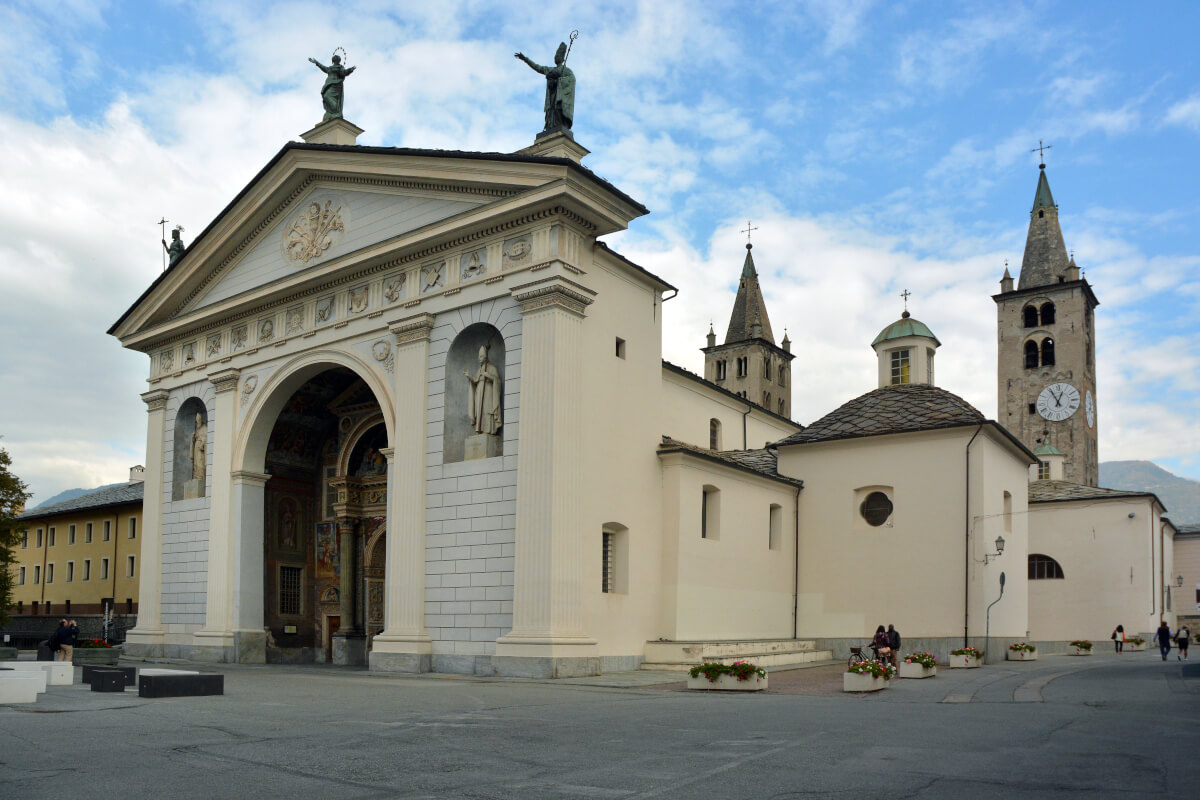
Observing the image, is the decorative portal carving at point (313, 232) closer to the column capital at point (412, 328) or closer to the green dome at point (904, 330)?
the column capital at point (412, 328)

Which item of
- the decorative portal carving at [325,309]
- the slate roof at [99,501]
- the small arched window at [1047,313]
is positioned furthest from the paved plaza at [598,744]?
the small arched window at [1047,313]

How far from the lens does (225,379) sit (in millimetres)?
29562

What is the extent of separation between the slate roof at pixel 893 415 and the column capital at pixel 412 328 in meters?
12.2

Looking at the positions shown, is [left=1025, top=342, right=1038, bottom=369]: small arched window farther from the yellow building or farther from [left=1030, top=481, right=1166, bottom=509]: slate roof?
the yellow building

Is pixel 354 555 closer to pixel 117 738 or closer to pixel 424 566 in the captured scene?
pixel 424 566

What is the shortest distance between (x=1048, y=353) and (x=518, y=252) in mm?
52732

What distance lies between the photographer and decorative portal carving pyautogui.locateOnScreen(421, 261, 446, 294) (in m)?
24.0

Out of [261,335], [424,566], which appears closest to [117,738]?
[424,566]

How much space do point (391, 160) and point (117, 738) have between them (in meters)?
17.1

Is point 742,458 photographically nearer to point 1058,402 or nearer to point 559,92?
point 559,92

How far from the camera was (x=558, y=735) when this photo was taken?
11.0m

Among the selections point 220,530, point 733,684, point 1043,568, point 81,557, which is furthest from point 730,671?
point 81,557

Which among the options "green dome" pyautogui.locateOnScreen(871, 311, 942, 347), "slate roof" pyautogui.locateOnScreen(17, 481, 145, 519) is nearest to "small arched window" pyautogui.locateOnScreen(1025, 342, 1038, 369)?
"green dome" pyautogui.locateOnScreen(871, 311, 942, 347)

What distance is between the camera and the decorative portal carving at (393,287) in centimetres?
2498
